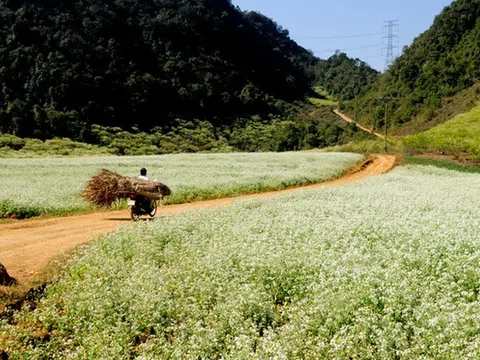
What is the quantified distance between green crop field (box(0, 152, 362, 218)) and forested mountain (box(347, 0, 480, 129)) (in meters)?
71.3

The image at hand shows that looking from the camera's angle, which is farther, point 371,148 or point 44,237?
point 371,148

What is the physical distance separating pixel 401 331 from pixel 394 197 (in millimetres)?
16083

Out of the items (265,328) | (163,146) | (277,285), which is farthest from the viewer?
(163,146)

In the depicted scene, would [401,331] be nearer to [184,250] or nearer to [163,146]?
[184,250]

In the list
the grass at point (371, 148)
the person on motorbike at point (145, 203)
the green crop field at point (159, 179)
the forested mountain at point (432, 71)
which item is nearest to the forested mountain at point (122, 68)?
the forested mountain at point (432, 71)

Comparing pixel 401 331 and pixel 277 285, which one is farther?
pixel 277 285

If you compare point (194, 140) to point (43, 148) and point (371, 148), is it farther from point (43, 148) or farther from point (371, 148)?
point (371, 148)

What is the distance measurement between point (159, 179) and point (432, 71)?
4661 inches

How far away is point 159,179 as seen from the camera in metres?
35.1

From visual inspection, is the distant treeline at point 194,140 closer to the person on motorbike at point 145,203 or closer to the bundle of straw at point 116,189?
the bundle of straw at point 116,189

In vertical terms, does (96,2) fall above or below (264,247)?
above

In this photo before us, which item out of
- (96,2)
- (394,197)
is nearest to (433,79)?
(96,2)

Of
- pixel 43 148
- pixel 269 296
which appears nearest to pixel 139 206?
pixel 269 296

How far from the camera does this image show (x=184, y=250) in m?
13.0
